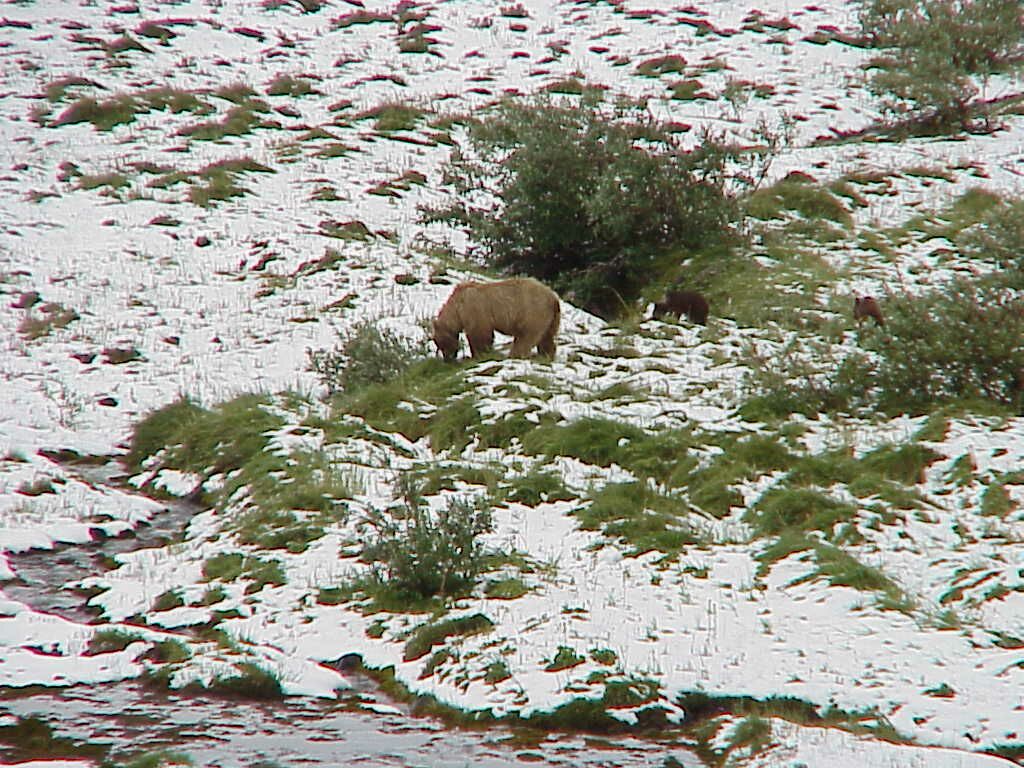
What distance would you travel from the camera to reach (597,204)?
14.5m

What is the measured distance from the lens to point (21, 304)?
15.3 metres

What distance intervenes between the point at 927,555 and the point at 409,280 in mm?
8673

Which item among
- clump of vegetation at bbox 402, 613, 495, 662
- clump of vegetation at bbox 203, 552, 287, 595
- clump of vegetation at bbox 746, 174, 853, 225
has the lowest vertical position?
clump of vegetation at bbox 203, 552, 287, 595

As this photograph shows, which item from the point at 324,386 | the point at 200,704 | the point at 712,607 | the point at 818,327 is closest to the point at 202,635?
the point at 200,704

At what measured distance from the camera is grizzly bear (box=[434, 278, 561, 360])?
11945 millimetres

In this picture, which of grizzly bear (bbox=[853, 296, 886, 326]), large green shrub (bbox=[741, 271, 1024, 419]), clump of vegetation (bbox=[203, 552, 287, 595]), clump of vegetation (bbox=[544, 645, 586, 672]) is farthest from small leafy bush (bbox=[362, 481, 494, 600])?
grizzly bear (bbox=[853, 296, 886, 326])

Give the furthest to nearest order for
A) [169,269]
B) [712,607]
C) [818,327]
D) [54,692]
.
→ [169,269]
[818,327]
[712,607]
[54,692]

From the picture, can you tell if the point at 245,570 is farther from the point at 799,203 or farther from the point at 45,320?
the point at 799,203

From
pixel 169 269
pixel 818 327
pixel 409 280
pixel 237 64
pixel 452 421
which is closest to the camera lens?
pixel 452 421

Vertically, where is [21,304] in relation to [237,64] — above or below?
below

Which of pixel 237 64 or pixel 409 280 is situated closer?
pixel 409 280

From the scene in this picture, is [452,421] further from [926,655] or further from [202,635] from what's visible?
[926,655]

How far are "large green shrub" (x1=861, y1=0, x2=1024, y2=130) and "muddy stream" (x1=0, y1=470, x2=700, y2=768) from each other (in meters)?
17.4

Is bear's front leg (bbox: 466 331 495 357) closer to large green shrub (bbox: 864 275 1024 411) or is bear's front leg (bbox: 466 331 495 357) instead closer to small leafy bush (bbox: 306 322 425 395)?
small leafy bush (bbox: 306 322 425 395)
